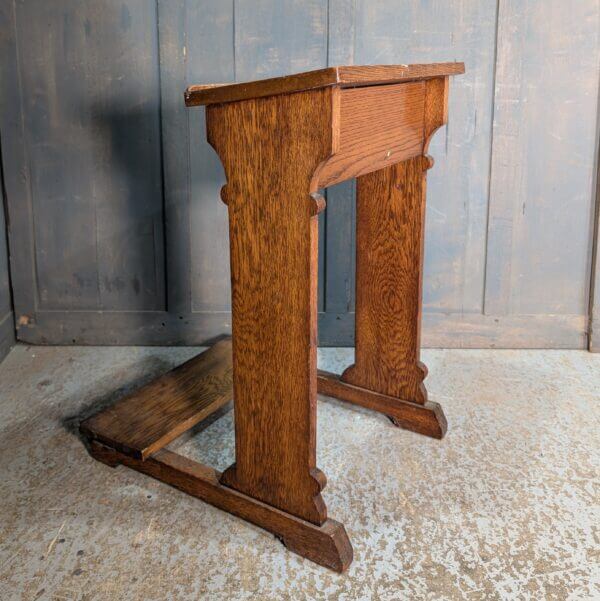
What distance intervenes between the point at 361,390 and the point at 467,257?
2.96ft

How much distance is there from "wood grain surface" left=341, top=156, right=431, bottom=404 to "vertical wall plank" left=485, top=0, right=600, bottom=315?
86 centimetres

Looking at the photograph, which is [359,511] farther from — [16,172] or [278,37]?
[16,172]

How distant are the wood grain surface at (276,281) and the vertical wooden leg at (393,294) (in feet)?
2.22

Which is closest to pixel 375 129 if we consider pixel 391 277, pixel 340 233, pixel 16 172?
pixel 391 277

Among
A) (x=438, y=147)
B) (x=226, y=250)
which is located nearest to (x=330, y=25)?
(x=438, y=147)

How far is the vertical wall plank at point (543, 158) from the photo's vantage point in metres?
2.63

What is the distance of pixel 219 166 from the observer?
278 centimetres

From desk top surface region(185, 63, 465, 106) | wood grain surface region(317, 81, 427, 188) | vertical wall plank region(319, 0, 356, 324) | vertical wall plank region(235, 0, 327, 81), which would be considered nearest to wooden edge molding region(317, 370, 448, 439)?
vertical wall plank region(319, 0, 356, 324)

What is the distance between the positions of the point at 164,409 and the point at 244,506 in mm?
519

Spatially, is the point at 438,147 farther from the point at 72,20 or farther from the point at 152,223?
the point at 72,20

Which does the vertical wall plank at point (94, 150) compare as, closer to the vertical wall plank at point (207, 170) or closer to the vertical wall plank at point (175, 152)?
the vertical wall plank at point (175, 152)

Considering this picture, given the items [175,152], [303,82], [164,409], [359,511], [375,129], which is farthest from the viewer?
[175,152]

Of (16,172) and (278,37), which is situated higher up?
(278,37)

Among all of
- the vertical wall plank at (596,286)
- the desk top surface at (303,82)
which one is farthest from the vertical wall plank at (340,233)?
the desk top surface at (303,82)
